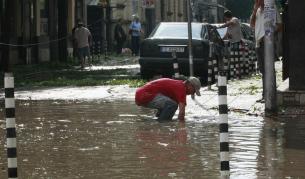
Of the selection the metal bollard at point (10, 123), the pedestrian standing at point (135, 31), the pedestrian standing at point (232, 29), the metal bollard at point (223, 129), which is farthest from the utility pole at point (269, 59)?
the pedestrian standing at point (135, 31)

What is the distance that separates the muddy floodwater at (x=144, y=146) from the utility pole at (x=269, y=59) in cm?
37

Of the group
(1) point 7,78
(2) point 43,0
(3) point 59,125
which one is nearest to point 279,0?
(3) point 59,125

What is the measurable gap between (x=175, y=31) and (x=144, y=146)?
12946 mm

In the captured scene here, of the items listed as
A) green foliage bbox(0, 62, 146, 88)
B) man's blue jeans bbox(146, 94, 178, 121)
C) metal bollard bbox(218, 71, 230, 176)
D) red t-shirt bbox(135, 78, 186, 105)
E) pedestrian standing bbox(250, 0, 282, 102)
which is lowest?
green foliage bbox(0, 62, 146, 88)

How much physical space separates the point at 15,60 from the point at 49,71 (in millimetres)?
3686

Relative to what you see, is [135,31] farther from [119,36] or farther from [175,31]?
[175,31]

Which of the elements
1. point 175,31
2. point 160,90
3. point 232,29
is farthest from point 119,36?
point 160,90

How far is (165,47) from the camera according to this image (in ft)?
73.7

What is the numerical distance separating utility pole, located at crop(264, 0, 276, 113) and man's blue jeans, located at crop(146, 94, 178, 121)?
1493 mm

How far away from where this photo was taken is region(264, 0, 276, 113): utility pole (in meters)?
13.4

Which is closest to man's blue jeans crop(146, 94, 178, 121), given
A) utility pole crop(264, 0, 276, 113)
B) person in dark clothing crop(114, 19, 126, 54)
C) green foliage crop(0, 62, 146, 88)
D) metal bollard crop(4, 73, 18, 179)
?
utility pole crop(264, 0, 276, 113)

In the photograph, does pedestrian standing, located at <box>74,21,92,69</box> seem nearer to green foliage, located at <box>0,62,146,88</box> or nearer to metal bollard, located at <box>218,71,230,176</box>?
green foliage, located at <box>0,62,146,88</box>

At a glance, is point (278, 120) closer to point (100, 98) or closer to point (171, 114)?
point (171, 114)

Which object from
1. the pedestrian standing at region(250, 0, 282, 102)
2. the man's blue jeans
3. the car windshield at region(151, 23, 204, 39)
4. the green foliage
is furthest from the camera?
the car windshield at region(151, 23, 204, 39)
